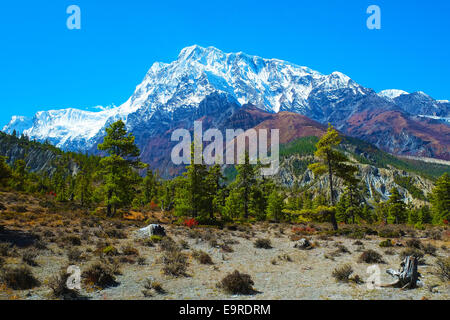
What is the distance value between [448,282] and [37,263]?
17470 millimetres

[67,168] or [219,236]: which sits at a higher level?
[67,168]

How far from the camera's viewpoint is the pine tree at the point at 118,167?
2848 centimetres

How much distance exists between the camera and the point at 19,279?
9.59 m

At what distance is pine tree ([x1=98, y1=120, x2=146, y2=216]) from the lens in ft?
93.5

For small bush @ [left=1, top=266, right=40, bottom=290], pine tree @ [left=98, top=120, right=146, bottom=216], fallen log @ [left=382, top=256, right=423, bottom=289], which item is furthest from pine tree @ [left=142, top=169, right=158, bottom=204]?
fallen log @ [left=382, top=256, right=423, bottom=289]

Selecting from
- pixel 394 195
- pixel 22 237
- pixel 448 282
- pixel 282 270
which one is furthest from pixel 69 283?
pixel 394 195

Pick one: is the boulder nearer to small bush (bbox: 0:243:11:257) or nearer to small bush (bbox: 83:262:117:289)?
small bush (bbox: 83:262:117:289)

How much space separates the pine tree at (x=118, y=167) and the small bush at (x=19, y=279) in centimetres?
1829

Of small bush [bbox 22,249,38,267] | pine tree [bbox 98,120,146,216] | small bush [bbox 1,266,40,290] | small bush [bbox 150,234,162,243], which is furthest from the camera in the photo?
pine tree [bbox 98,120,146,216]

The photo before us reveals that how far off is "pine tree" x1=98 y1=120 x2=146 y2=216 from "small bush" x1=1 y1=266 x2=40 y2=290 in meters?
18.3

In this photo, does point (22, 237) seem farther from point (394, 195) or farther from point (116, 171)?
point (394, 195)

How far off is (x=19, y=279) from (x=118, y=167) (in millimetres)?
20879

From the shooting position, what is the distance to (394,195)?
5344 cm
